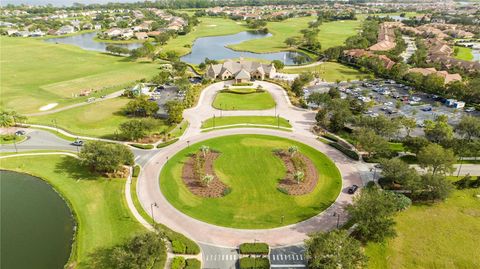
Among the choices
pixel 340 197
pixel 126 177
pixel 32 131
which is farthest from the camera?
pixel 32 131

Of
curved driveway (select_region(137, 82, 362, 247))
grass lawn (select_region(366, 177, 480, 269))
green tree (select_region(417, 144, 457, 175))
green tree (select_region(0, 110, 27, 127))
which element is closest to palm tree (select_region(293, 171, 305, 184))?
curved driveway (select_region(137, 82, 362, 247))

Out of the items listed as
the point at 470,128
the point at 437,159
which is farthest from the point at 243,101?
the point at 470,128

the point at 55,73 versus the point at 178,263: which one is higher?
the point at 55,73

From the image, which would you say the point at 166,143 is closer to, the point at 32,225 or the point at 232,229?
the point at 32,225

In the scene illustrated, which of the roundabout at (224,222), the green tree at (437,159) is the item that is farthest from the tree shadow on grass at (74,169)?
the green tree at (437,159)

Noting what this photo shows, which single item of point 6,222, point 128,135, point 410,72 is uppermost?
point 410,72

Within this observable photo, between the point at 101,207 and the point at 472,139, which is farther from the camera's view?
the point at 472,139

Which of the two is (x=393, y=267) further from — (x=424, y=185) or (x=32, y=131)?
(x=32, y=131)

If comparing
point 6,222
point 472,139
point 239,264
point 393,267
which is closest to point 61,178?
point 6,222
